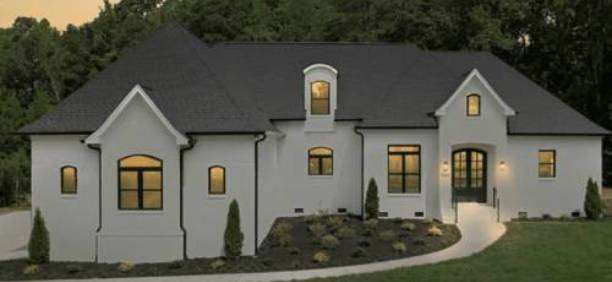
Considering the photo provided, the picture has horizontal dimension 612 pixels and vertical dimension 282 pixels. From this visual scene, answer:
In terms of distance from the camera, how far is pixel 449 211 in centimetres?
2397

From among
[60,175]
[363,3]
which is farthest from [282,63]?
[363,3]

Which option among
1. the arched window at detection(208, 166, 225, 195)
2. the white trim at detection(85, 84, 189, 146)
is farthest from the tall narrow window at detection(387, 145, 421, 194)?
the white trim at detection(85, 84, 189, 146)

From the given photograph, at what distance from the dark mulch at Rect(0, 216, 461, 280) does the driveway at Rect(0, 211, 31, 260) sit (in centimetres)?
193

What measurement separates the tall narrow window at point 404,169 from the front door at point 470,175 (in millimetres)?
2282

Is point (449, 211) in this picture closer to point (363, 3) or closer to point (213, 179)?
point (213, 179)

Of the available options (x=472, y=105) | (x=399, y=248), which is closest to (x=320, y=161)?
(x=472, y=105)

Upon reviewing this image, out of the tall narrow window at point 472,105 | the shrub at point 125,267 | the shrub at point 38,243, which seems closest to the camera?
the shrub at point 125,267

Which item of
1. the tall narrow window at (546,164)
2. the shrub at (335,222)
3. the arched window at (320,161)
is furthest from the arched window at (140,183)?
the tall narrow window at (546,164)

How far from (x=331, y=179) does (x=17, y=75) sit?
3907cm

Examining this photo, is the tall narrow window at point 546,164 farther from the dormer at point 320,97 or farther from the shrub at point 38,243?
the shrub at point 38,243

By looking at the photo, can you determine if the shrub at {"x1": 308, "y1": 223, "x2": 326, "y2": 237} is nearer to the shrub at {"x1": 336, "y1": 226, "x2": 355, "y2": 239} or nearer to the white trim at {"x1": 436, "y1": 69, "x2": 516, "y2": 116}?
the shrub at {"x1": 336, "y1": 226, "x2": 355, "y2": 239}

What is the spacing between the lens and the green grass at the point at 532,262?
14.7 meters

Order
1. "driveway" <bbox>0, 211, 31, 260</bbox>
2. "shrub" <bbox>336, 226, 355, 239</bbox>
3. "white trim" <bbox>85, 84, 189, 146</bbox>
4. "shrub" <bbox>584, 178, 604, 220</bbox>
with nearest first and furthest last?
"white trim" <bbox>85, 84, 189, 146</bbox>, "shrub" <bbox>336, 226, 355, 239</bbox>, "driveway" <bbox>0, 211, 31, 260</bbox>, "shrub" <bbox>584, 178, 604, 220</bbox>

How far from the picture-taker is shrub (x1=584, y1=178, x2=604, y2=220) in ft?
80.7
